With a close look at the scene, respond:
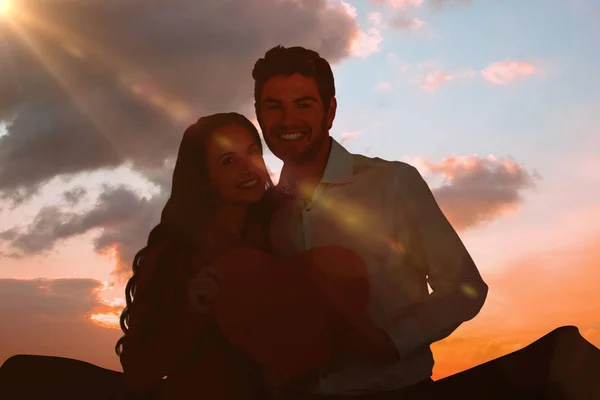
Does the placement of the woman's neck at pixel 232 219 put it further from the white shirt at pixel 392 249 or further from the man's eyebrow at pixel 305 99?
the man's eyebrow at pixel 305 99

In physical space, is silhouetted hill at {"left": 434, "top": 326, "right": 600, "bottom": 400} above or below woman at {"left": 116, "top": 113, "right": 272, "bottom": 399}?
below

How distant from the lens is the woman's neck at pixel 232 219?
4.32m

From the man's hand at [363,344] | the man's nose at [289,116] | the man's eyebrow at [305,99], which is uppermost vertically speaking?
the man's eyebrow at [305,99]

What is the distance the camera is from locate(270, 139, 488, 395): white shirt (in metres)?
3.52

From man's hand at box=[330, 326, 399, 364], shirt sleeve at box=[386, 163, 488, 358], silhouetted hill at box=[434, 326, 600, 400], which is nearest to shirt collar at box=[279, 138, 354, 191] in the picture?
shirt sleeve at box=[386, 163, 488, 358]

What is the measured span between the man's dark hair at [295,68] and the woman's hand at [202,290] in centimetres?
135

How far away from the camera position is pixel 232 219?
432 centimetres


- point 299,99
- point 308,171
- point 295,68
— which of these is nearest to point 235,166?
point 308,171

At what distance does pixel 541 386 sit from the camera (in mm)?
3102

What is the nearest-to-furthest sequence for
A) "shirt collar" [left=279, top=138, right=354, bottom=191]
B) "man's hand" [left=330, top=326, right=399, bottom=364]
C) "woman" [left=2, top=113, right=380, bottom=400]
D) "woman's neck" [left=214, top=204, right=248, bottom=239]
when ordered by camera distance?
"man's hand" [left=330, top=326, right=399, bottom=364] < "woman" [left=2, top=113, right=380, bottom=400] < "shirt collar" [left=279, top=138, right=354, bottom=191] < "woman's neck" [left=214, top=204, right=248, bottom=239]

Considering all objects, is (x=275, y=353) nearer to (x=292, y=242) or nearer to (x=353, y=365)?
(x=353, y=365)

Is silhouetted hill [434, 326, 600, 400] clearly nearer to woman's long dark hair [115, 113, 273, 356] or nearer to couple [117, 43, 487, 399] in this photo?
couple [117, 43, 487, 399]

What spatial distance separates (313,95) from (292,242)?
1.06 metres

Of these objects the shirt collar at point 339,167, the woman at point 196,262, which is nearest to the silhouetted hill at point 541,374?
the woman at point 196,262
